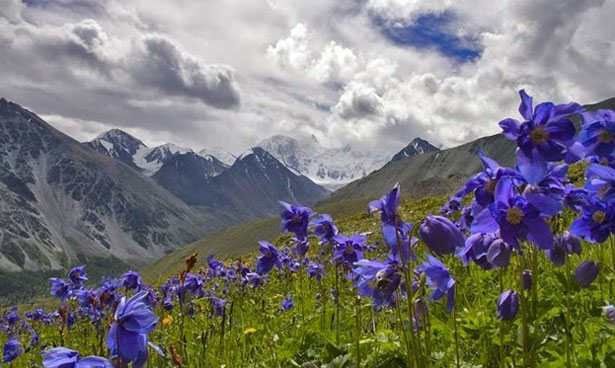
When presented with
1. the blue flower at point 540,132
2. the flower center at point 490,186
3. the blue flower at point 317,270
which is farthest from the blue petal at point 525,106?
the blue flower at point 317,270

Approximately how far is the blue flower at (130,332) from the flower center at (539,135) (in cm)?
193

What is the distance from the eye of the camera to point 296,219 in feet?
18.1

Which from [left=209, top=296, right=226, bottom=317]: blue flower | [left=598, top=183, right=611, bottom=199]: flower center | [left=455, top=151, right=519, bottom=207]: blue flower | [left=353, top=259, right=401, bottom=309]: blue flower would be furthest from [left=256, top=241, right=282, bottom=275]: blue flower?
[left=598, top=183, right=611, bottom=199]: flower center

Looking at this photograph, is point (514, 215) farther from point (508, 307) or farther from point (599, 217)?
point (599, 217)

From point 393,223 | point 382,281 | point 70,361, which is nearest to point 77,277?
point 382,281

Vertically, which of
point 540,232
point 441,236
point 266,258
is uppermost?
point 540,232

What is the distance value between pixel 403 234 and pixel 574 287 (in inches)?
69.0

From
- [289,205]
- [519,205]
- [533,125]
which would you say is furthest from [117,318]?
[289,205]

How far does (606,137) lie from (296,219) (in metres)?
3.04

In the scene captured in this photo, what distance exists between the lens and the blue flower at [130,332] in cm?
230

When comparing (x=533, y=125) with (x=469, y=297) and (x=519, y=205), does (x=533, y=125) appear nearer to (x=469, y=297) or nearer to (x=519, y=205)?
(x=519, y=205)

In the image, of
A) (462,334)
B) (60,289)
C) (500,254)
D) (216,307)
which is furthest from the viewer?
(60,289)

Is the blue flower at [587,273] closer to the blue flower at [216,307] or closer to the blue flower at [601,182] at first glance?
the blue flower at [601,182]

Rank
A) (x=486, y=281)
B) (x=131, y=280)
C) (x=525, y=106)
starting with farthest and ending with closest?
(x=131, y=280) < (x=486, y=281) < (x=525, y=106)
